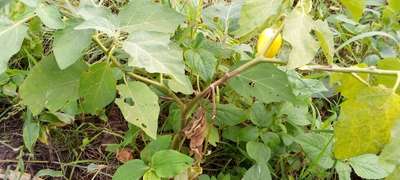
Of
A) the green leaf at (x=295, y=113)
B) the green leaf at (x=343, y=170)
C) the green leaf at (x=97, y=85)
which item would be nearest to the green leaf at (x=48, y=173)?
the green leaf at (x=97, y=85)

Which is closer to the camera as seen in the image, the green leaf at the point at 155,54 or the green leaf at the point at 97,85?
the green leaf at the point at 155,54

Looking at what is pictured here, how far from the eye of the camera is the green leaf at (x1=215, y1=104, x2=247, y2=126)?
138cm

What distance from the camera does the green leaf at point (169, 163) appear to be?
3.92 feet

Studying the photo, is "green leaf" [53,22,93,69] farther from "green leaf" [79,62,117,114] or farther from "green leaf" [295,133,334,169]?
"green leaf" [295,133,334,169]

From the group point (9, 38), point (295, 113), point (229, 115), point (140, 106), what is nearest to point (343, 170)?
point (295, 113)

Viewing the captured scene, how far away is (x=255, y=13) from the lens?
963mm

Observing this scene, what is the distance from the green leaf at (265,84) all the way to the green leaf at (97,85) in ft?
1.06

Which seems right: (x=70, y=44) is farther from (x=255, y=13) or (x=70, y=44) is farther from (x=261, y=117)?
(x=261, y=117)

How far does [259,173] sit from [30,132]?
0.59 m

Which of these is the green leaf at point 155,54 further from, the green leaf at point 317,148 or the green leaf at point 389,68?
the green leaf at point 317,148

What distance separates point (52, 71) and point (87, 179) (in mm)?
456

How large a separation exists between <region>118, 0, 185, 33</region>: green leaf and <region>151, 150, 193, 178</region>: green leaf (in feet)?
0.95

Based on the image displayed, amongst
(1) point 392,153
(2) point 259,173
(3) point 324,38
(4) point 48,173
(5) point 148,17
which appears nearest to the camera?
(1) point 392,153

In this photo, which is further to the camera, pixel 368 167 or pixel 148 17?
pixel 368 167
